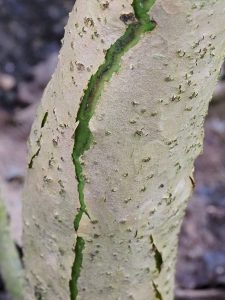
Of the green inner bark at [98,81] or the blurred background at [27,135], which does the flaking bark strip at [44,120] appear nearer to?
the green inner bark at [98,81]

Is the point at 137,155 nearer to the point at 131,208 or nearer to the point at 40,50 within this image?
the point at 131,208

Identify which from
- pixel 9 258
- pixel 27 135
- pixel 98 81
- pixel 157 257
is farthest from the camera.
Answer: pixel 27 135

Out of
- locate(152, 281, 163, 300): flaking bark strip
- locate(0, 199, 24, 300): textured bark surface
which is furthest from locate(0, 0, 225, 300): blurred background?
locate(152, 281, 163, 300): flaking bark strip

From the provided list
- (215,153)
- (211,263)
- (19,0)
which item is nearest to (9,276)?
(211,263)

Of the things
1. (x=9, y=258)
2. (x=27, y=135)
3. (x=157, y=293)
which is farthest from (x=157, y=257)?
(x=27, y=135)

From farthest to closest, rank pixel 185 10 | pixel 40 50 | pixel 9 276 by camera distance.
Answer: pixel 40 50 < pixel 9 276 < pixel 185 10

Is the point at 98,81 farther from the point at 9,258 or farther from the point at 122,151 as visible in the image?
the point at 9,258

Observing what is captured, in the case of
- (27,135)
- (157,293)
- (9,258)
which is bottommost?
(157,293)

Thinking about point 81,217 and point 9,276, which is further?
point 9,276
